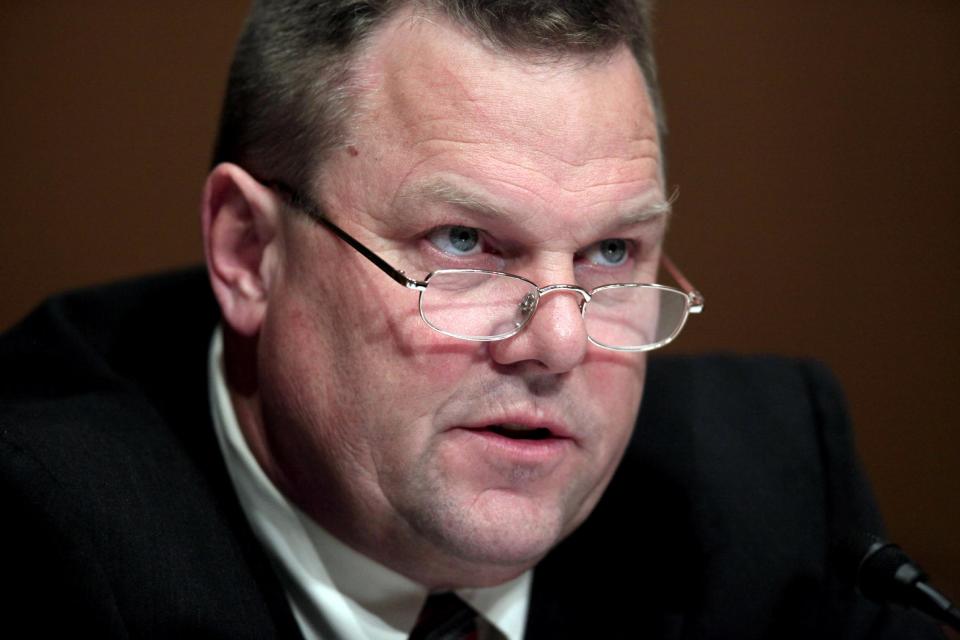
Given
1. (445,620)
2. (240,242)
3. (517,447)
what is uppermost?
(240,242)

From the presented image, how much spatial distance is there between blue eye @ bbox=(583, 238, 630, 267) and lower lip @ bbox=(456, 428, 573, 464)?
0.26m

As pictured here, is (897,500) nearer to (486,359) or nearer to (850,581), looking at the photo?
(850,581)

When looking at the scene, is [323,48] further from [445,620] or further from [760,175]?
[760,175]

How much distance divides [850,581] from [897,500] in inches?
67.1

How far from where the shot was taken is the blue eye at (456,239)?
1.48 metres

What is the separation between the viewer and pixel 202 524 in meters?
1.49

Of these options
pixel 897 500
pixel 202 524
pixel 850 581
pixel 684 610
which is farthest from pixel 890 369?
pixel 202 524

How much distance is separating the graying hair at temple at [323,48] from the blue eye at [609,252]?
259 mm

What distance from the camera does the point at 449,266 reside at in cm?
148

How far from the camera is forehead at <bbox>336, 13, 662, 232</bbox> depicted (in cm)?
144

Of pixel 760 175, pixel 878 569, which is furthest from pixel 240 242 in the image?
pixel 760 175

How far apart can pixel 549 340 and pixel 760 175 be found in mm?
1778

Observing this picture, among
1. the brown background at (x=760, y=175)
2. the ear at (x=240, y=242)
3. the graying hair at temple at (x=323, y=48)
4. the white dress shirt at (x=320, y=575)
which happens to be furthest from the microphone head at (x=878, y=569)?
the brown background at (x=760, y=175)

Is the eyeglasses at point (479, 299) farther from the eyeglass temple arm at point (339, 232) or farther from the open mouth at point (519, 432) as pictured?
the open mouth at point (519, 432)
